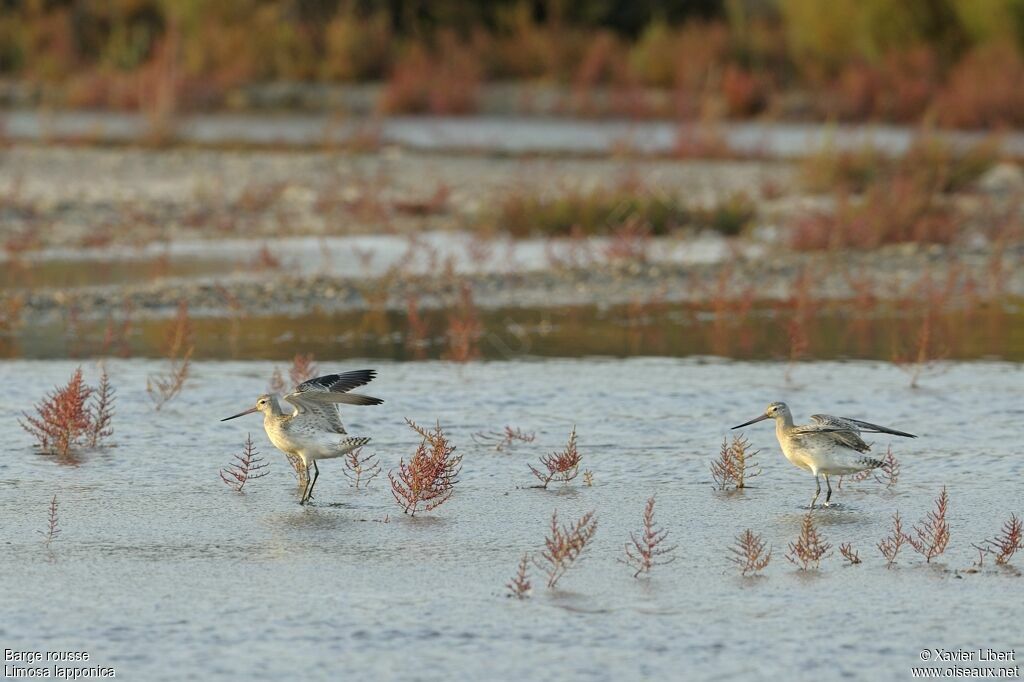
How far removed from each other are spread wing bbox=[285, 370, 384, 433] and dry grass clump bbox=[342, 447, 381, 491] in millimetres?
235

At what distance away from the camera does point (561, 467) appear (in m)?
7.69

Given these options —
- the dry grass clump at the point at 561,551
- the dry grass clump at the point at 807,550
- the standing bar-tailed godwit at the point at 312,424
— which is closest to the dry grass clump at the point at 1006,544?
the dry grass clump at the point at 807,550

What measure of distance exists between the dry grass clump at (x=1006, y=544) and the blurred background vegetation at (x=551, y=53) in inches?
668

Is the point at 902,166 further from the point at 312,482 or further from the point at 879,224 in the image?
the point at 312,482

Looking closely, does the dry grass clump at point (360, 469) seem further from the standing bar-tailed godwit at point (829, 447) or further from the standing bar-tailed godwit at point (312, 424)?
the standing bar-tailed godwit at point (829, 447)

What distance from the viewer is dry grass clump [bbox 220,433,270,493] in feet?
24.6

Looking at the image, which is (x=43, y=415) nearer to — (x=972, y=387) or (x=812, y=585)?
(x=812, y=585)

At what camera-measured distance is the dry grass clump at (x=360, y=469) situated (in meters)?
7.77

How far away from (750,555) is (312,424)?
2003 millimetres

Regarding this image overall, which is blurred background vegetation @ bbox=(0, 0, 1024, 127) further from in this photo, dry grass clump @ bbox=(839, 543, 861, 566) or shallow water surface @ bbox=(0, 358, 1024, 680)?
dry grass clump @ bbox=(839, 543, 861, 566)

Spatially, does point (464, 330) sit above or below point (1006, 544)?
above

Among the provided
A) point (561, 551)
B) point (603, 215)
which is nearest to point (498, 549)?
point (561, 551)

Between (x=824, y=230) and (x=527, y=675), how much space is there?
10.7 m
